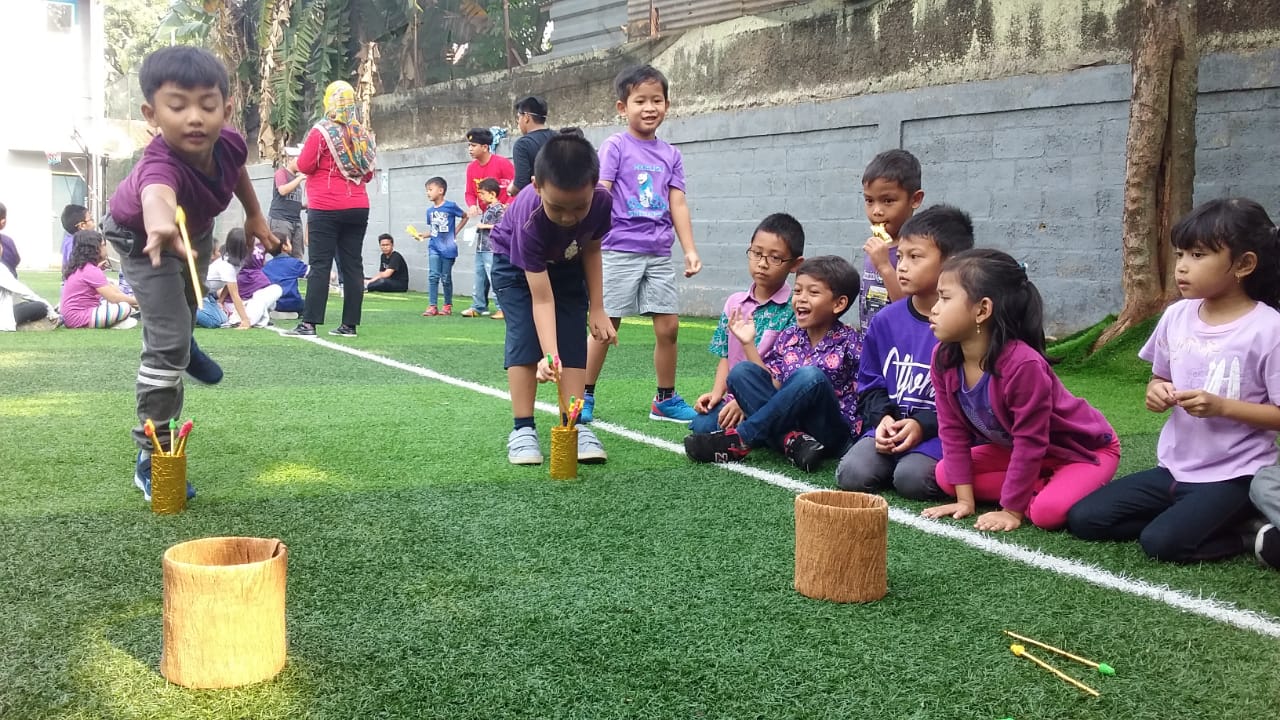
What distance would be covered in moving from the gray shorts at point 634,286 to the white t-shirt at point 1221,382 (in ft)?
9.06

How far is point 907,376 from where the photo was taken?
4.07 meters

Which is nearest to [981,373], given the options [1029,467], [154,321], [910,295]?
[1029,467]

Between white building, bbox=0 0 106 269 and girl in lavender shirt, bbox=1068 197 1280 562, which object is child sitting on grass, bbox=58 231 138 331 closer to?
girl in lavender shirt, bbox=1068 197 1280 562

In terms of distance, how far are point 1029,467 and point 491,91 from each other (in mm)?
13284

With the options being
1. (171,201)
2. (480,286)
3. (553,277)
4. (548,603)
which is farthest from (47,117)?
(548,603)

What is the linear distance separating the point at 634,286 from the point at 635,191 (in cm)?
49

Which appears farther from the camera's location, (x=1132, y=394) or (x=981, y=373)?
(x=1132, y=394)

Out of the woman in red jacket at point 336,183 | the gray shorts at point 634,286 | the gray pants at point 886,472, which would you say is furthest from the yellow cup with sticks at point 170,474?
the woman in red jacket at point 336,183

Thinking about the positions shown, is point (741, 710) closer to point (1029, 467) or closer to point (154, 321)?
point (1029, 467)

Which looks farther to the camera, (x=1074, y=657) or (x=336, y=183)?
(x=336, y=183)

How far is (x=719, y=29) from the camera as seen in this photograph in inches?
470

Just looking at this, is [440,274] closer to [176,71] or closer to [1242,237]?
[176,71]

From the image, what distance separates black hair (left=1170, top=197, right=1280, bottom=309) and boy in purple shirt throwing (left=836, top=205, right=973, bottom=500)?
0.86 metres

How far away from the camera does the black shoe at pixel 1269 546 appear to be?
9.86 ft
